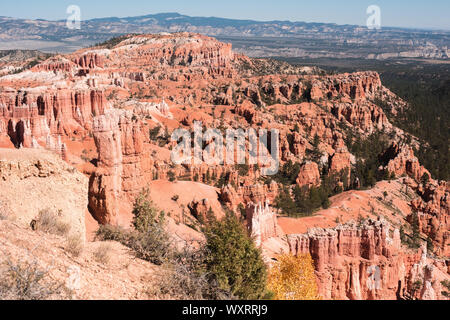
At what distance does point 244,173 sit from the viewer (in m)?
43.7

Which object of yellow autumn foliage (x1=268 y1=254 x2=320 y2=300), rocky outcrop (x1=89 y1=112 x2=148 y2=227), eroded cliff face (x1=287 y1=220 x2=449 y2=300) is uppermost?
rocky outcrop (x1=89 y1=112 x2=148 y2=227)

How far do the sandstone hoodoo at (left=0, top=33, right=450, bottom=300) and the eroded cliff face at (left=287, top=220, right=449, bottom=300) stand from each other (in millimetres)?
58

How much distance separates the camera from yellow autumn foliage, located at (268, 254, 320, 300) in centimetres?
1244

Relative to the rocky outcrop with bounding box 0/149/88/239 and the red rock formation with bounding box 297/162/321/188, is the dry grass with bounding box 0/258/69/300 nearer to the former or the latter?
the rocky outcrop with bounding box 0/149/88/239

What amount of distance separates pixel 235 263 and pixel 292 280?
5.64m

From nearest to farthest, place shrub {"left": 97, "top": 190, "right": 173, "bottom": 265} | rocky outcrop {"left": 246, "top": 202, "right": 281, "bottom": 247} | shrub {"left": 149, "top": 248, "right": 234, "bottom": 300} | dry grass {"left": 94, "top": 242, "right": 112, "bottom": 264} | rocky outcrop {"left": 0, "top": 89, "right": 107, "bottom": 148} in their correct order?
shrub {"left": 149, "top": 248, "right": 234, "bottom": 300} < dry grass {"left": 94, "top": 242, "right": 112, "bottom": 264} < shrub {"left": 97, "top": 190, "right": 173, "bottom": 265} < rocky outcrop {"left": 246, "top": 202, "right": 281, "bottom": 247} < rocky outcrop {"left": 0, "top": 89, "right": 107, "bottom": 148}

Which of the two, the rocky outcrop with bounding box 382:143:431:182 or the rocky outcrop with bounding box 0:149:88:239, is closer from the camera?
Result: the rocky outcrop with bounding box 0:149:88:239

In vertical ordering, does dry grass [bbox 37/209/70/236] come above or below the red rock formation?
above

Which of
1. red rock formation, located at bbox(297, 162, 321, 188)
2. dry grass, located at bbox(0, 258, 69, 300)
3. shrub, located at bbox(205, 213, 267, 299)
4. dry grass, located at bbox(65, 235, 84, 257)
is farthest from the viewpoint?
red rock formation, located at bbox(297, 162, 321, 188)

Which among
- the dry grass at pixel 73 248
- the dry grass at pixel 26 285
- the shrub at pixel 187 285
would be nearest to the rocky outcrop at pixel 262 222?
the shrub at pixel 187 285

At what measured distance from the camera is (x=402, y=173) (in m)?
52.4

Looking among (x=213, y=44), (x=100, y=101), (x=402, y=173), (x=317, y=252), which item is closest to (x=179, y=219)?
(x=317, y=252)

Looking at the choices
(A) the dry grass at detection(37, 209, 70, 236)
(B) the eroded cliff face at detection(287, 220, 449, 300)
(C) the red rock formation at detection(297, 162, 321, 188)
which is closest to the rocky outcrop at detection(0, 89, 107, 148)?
(A) the dry grass at detection(37, 209, 70, 236)

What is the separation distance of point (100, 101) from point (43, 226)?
119ft
